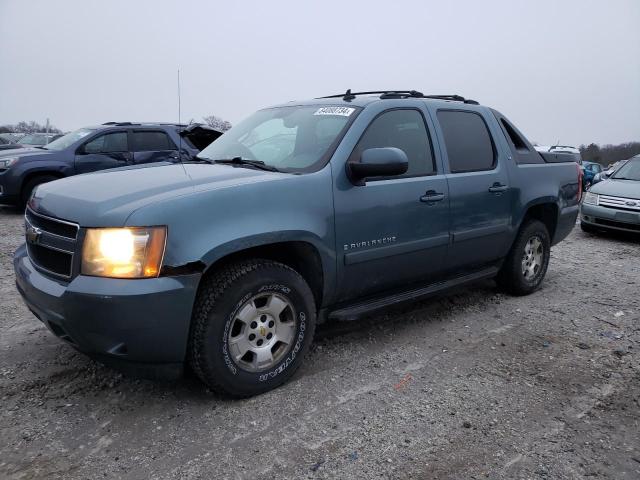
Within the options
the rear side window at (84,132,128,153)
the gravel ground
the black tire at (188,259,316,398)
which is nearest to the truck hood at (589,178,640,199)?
the gravel ground

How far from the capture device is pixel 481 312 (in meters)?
4.48

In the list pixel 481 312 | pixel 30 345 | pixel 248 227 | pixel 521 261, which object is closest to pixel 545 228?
pixel 521 261

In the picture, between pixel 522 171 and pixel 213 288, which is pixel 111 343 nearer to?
pixel 213 288

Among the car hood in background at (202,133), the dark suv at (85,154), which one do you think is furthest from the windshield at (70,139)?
the car hood in background at (202,133)

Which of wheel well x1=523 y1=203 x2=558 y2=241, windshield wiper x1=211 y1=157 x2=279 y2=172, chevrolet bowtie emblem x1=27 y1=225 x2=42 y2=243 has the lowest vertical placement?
wheel well x1=523 y1=203 x2=558 y2=241

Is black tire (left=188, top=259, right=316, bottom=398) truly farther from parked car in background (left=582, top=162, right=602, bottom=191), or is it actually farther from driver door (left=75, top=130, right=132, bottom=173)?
parked car in background (left=582, top=162, right=602, bottom=191)

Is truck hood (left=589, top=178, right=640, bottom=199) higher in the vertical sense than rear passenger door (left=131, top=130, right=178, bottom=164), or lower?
lower

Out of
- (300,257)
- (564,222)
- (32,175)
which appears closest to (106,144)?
(32,175)

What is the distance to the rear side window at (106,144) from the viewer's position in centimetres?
941

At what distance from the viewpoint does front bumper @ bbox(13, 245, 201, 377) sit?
2.40 m

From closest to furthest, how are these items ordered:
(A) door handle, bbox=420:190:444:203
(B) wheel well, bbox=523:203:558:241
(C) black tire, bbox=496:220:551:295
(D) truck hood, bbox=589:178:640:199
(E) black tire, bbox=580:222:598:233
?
(A) door handle, bbox=420:190:444:203
(C) black tire, bbox=496:220:551:295
(B) wheel well, bbox=523:203:558:241
(D) truck hood, bbox=589:178:640:199
(E) black tire, bbox=580:222:598:233

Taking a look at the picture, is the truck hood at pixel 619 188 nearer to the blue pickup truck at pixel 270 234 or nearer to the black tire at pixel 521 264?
the black tire at pixel 521 264

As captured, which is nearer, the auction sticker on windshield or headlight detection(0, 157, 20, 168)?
the auction sticker on windshield

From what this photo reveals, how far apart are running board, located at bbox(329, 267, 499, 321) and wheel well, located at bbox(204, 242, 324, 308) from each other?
0.21m
